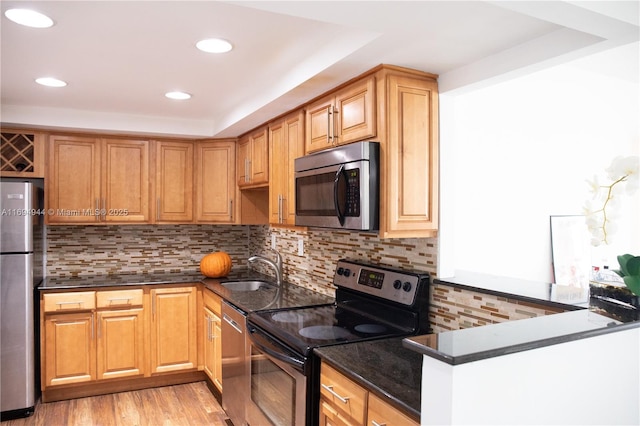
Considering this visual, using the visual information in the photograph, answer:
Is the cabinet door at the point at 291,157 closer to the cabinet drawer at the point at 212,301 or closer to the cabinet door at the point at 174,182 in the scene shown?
the cabinet drawer at the point at 212,301

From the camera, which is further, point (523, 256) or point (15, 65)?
point (523, 256)

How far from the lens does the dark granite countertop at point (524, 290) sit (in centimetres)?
173

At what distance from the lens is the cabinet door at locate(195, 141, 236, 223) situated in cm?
410

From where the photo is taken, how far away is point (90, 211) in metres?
3.83

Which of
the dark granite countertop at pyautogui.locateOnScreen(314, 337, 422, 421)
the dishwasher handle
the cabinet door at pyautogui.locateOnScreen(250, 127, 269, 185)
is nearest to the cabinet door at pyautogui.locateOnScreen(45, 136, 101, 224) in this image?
the cabinet door at pyautogui.locateOnScreen(250, 127, 269, 185)

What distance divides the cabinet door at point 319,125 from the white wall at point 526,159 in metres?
0.58

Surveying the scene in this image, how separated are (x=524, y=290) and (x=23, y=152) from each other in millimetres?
3738

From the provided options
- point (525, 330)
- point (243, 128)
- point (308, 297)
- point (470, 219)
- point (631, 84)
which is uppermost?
point (631, 84)

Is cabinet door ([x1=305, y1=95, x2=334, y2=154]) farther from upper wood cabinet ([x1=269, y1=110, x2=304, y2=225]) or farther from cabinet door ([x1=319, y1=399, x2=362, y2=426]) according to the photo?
cabinet door ([x1=319, y1=399, x2=362, y2=426])

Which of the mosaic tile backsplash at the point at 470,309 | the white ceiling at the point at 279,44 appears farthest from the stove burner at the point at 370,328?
the white ceiling at the point at 279,44

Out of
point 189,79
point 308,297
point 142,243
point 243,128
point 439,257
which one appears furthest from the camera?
point 142,243

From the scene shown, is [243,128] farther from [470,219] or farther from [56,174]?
[470,219]

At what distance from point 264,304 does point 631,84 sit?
351cm

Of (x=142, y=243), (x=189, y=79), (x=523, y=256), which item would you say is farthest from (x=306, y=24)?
(x=142, y=243)
